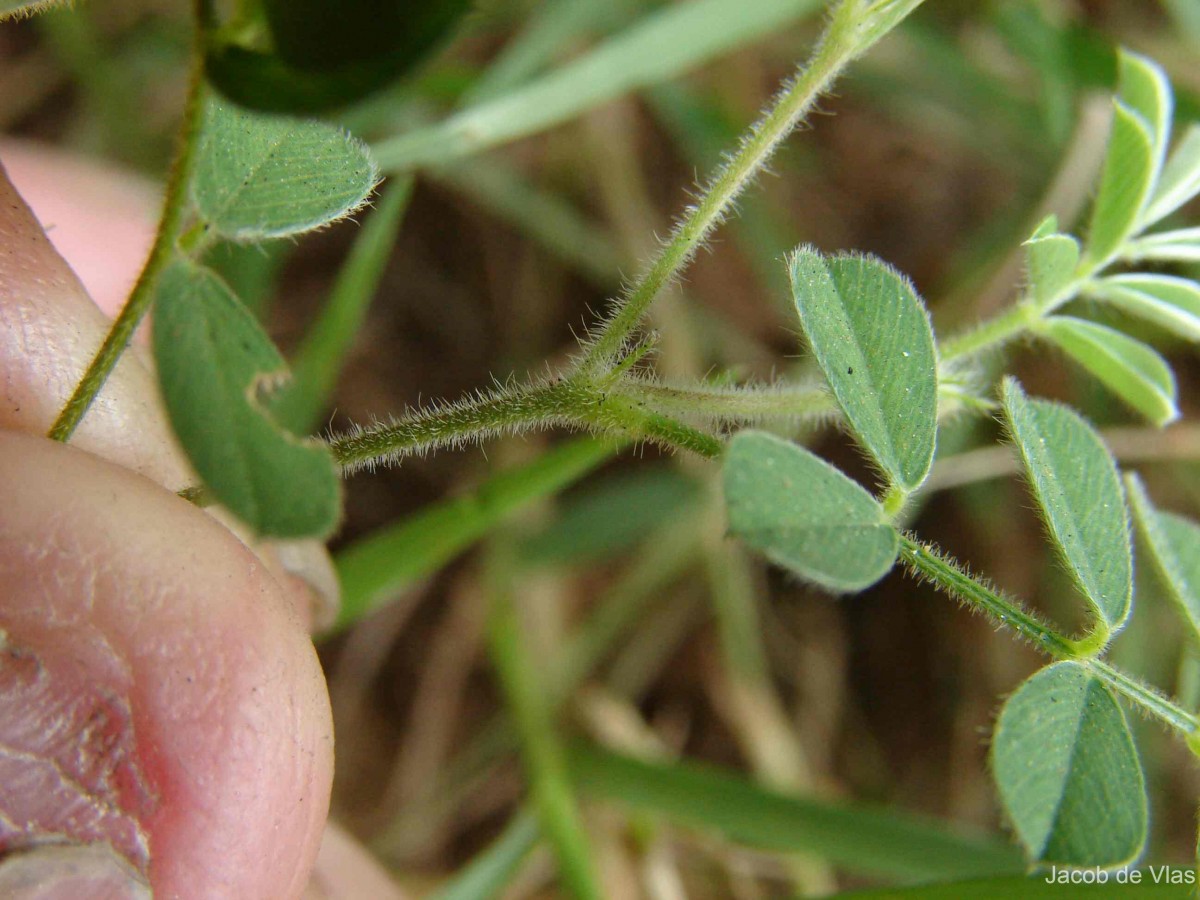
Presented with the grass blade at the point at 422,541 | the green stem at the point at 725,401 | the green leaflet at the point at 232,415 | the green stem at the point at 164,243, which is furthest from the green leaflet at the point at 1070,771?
the grass blade at the point at 422,541

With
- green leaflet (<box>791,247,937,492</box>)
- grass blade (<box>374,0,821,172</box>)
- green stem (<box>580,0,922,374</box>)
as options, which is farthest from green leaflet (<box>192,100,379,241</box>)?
grass blade (<box>374,0,821,172</box>)

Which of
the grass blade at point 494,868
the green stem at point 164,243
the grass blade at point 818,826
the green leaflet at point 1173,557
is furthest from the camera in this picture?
the grass blade at point 494,868

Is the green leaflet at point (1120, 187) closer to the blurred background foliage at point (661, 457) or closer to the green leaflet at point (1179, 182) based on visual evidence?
the green leaflet at point (1179, 182)

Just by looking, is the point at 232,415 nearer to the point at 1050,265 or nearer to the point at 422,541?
the point at 1050,265

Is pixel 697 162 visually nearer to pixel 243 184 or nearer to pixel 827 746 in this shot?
pixel 827 746

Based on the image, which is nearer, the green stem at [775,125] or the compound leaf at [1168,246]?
the green stem at [775,125]

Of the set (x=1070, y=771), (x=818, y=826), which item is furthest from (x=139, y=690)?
(x=818, y=826)

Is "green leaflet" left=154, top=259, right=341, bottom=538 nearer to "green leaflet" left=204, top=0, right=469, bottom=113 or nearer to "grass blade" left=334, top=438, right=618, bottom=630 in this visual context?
"green leaflet" left=204, top=0, right=469, bottom=113

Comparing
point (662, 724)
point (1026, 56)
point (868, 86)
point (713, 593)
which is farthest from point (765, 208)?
point (662, 724)

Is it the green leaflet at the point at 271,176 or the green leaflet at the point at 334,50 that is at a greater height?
the green leaflet at the point at 334,50
